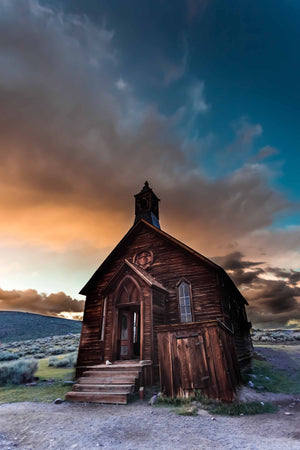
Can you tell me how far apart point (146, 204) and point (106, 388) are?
14.1 m

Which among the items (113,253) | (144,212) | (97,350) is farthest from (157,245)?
(97,350)

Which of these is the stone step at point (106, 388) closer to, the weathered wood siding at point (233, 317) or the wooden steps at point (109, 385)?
the wooden steps at point (109, 385)

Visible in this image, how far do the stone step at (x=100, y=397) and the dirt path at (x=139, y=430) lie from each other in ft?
2.14

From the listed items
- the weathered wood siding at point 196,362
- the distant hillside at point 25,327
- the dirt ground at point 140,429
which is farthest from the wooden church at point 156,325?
the distant hillside at point 25,327

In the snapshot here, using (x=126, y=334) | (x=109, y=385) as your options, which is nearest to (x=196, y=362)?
(x=109, y=385)

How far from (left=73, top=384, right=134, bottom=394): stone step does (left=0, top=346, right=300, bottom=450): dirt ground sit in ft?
2.66

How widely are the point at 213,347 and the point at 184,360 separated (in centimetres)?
120

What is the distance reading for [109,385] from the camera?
30.5 ft

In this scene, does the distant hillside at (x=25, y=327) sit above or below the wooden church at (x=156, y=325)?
above

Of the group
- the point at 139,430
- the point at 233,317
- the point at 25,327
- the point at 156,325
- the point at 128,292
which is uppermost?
the point at 25,327

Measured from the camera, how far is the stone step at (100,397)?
8469 mm

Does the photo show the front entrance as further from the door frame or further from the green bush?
the green bush

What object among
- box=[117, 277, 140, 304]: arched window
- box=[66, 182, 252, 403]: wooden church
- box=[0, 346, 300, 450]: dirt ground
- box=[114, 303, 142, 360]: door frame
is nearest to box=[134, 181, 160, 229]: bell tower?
box=[66, 182, 252, 403]: wooden church

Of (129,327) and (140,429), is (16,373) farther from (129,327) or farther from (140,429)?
(140,429)
